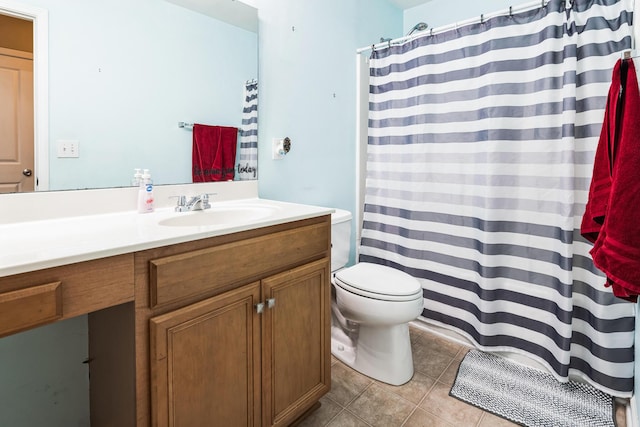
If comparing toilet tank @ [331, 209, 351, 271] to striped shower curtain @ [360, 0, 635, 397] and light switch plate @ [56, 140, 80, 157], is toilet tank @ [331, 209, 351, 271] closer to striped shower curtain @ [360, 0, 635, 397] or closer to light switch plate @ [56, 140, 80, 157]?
striped shower curtain @ [360, 0, 635, 397]

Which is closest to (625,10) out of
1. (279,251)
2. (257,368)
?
(279,251)

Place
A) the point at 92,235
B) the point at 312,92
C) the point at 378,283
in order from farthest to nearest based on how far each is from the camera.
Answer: the point at 312,92 < the point at 378,283 < the point at 92,235

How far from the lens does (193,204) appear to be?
1420 mm

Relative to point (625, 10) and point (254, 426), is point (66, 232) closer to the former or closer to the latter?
point (254, 426)

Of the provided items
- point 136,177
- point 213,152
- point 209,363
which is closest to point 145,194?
point 136,177

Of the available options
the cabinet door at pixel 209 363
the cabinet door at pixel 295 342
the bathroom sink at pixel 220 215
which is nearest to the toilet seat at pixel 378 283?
the cabinet door at pixel 295 342

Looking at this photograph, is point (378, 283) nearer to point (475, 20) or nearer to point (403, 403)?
point (403, 403)

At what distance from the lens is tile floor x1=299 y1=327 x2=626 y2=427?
57.6 inches

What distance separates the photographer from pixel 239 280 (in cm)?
109

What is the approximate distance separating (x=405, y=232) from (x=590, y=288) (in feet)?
3.05

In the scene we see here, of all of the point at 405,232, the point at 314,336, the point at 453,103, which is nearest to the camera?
the point at 314,336

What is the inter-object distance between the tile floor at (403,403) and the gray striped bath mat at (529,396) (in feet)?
0.17

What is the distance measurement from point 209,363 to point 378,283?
909 millimetres

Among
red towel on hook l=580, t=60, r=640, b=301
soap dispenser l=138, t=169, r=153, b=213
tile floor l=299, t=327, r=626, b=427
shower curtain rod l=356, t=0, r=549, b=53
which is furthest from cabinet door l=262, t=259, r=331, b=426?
shower curtain rod l=356, t=0, r=549, b=53
